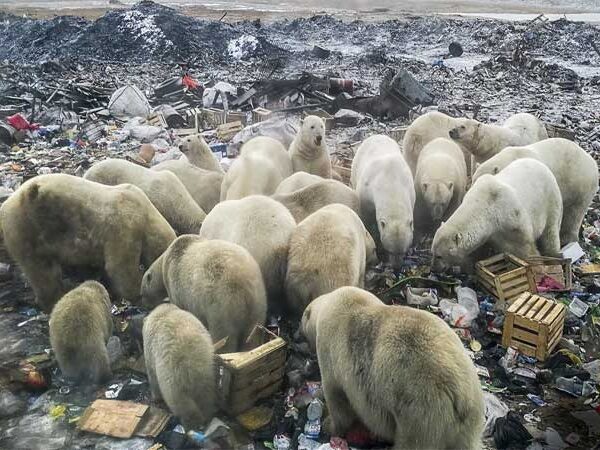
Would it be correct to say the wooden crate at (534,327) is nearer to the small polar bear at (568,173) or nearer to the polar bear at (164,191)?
the small polar bear at (568,173)

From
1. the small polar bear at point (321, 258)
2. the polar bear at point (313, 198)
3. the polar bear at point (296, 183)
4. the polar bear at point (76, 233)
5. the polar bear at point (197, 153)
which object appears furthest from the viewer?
the polar bear at point (197, 153)

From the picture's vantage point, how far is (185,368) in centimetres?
443

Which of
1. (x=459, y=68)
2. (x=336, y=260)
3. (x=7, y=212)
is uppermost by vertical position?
(x=7, y=212)

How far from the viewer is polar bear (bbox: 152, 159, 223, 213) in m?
8.45

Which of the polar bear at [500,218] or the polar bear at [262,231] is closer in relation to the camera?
the polar bear at [262,231]

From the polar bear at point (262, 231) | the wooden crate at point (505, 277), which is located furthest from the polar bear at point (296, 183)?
the wooden crate at point (505, 277)

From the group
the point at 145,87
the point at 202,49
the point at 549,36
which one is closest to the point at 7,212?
the point at 145,87

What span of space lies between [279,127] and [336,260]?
6.59m

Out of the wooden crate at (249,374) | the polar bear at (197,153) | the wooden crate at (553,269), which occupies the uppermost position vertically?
the polar bear at (197,153)

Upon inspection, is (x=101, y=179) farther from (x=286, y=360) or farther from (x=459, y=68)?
(x=459, y=68)

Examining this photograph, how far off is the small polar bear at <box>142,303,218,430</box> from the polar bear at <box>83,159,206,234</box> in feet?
8.92

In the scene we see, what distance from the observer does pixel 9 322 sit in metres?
6.21

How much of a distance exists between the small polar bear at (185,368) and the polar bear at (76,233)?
162cm

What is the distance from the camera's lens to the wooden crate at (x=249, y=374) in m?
4.57
